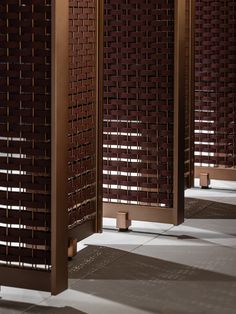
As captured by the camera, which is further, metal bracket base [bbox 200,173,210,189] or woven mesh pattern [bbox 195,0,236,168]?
woven mesh pattern [bbox 195,0,236,168]

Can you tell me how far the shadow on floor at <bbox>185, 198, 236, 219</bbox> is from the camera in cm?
611

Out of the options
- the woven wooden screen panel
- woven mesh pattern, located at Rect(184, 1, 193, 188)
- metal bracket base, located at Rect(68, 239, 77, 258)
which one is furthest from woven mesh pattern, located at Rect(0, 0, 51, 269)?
woven mesh pattern, located at Rect(184, 1, 193, 188)

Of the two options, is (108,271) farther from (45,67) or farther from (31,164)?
(45,67)

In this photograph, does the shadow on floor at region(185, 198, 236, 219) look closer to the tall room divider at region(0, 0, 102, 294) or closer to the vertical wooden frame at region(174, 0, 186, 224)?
the vertical wooden frame at region(174, 0, 186, 224)

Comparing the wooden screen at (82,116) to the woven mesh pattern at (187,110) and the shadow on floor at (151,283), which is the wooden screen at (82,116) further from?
the woven mesh pattern at (187,110)

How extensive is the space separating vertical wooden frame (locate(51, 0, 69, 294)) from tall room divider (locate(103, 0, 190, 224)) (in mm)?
1534

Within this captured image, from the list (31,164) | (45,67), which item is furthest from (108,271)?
(45,67)

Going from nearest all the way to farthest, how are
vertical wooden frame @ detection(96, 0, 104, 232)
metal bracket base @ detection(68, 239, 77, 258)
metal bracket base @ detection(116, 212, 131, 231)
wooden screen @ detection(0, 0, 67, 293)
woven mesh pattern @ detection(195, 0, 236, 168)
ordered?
wooden screen @ detection(0, 0, 67, 293)
metal bracket base @ detection(68, 239, 77, 258)
vertical wooden frame @ detection(96, 0, 104, 232)
metal bracket base @ detection(116, 212, 131, 231)
woven mesh pattern @ detection(195, 0, 236, 168)

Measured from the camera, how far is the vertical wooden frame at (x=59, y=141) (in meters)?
3.95

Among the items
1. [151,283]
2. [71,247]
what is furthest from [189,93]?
[151,283]

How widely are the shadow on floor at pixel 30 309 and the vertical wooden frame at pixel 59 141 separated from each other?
15 centimetres

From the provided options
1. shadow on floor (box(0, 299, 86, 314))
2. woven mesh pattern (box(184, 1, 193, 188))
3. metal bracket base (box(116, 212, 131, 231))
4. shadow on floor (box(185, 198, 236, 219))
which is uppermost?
woven mesh pattern (box(184, 1, 193, 188))

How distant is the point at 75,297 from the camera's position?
13.5 ft

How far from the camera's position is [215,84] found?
7.43m
